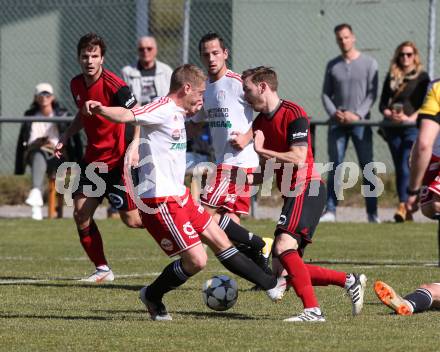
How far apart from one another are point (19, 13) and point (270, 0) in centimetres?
519

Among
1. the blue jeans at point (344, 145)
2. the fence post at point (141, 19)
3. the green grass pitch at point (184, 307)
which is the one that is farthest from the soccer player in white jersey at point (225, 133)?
the fence post at point (141, 19)

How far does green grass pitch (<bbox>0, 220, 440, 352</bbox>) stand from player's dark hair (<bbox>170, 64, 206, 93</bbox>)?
1.53 meters

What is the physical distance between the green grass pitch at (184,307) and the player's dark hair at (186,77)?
153cm

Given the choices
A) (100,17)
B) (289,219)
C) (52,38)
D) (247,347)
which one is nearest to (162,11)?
(100,17)

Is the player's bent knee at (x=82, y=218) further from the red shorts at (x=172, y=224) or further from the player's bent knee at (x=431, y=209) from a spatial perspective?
the player's bent knee at (x=431, y=209)

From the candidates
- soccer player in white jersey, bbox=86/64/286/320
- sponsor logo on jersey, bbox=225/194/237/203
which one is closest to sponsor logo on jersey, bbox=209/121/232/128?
sponsor logo on jersey, bbox=225/194/237/203

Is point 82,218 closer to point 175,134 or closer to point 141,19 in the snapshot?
point 175,134

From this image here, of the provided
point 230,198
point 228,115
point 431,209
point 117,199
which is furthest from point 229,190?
point 431,209

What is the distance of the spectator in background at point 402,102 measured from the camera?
590 inches

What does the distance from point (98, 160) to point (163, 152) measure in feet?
9.25

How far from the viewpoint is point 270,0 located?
1823cm

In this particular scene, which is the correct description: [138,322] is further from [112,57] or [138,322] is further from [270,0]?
[112,57]

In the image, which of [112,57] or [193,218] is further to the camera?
[112,57]

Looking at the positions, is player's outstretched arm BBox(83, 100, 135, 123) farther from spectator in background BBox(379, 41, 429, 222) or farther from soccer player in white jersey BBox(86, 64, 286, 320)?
spectator in background BBox(379, 41, 429, 222)
